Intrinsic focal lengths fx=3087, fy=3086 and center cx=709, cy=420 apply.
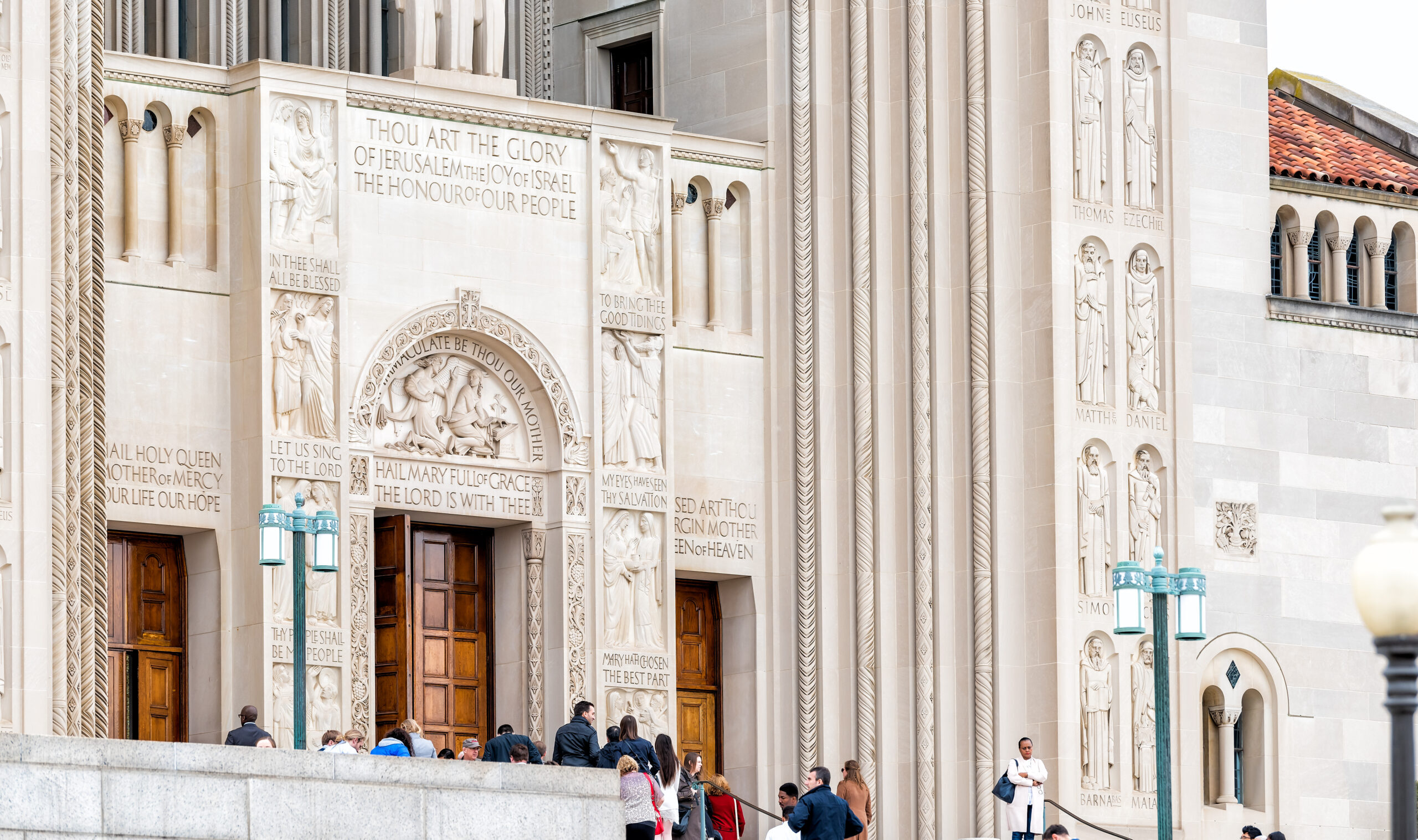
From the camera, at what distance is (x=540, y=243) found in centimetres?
2948

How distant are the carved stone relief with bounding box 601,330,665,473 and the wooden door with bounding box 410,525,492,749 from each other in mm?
1508

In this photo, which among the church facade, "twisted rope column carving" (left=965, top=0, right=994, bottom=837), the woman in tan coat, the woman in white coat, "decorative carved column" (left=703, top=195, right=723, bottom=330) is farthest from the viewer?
"decorative carved column" (left=703, top=195, right=723, bottom=330)

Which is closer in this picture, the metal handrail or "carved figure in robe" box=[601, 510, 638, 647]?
the metal handrail

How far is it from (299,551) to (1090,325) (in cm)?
1000

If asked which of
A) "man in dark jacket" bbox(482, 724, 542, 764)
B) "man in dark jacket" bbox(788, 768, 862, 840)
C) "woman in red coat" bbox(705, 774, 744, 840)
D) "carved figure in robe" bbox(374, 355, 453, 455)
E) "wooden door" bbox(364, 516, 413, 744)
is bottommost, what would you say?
"woman in red coat" bbox(705, 774, 744, 840)

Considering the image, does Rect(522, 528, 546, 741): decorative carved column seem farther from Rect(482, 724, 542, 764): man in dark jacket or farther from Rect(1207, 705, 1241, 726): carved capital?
Rect(1207, 705, 1241, 726): carved capital

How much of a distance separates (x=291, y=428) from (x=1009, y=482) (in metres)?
7.15

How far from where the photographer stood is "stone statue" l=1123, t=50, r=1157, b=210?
102 feet

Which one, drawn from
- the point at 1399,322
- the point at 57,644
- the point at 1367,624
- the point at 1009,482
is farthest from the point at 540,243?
the point at 1367,624

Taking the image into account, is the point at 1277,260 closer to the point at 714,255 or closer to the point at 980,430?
the point at 980,430

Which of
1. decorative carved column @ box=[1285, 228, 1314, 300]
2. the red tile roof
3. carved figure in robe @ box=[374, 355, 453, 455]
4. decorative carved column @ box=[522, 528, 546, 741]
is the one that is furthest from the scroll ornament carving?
the red tile roof

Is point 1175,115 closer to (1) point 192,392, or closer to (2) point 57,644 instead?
(1) point 192,392

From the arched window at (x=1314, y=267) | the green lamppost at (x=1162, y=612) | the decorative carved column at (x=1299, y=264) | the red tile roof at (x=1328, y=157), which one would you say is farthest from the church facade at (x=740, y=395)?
the green lamppost at (x=1162, y=612)

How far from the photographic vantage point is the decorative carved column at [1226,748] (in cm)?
3219
